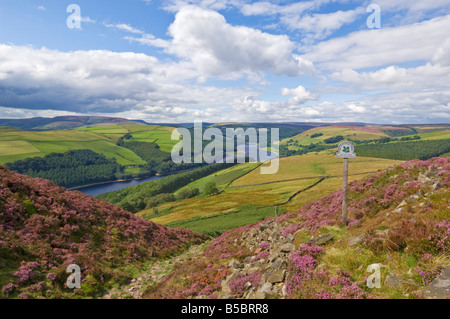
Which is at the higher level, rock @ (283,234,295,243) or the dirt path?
rock @ (283,234,295,243)

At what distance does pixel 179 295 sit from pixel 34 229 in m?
14.5

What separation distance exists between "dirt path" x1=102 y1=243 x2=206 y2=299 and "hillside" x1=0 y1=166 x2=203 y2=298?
861 mm

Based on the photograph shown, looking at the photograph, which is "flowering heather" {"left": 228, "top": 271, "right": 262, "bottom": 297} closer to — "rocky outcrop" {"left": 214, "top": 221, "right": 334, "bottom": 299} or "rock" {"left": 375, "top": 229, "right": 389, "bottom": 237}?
"rocky outcrop" {"left": 214, "top": 221, "right": 334, "bottom": 299}

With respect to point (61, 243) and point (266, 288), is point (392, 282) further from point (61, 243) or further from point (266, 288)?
point (61, 243)

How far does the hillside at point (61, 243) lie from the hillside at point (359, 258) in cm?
571

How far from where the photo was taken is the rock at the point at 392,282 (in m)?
8.38

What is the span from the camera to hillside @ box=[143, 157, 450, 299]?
8.81 m

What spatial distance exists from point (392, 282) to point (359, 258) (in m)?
2.70

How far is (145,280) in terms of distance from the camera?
744 inches

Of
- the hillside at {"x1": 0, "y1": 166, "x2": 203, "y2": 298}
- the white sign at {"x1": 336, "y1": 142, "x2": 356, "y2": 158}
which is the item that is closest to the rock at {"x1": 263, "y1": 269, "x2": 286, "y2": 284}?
the white sign at {"x1": 336, "y1": 142, "x2": 356, "y2": 158}

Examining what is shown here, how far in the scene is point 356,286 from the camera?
29.3ft

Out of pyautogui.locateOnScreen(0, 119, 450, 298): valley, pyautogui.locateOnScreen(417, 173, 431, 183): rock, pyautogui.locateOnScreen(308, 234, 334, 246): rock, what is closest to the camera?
pyautogui.locateOnScreen(0, 119, 450, 298): valley
